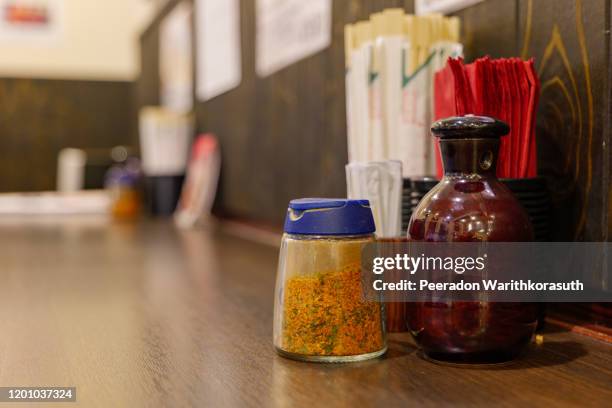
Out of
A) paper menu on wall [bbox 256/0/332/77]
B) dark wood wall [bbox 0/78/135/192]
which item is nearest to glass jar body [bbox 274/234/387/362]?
paper menu on wall [bbox 256/0/332/77]

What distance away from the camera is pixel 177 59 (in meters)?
3.66

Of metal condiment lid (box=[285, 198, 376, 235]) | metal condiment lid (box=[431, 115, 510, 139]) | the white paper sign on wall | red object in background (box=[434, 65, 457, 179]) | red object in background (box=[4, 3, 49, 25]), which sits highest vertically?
red object in background (box=[4, 3, 49, 25])

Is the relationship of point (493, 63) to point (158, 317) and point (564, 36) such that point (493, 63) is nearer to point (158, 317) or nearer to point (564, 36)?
point (564, 36)

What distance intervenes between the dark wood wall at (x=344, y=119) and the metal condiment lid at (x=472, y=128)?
0.26 meters

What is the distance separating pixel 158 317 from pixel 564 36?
2.54 feet

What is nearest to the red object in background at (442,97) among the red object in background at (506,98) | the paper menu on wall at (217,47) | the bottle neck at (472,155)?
the red object in background at (506,98)

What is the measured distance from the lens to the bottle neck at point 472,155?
2.55 ft

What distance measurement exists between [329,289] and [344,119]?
3.50 feet

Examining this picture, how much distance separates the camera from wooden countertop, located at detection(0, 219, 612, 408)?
2.31 ft

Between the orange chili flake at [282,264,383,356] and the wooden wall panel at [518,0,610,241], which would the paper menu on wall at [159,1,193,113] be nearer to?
the wooden wall panel at [518,0,610,241]

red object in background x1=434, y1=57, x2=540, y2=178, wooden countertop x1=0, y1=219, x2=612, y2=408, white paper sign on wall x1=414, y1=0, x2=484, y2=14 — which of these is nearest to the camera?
wooden countertop x1=0, y1=219, x2=612, y2=408

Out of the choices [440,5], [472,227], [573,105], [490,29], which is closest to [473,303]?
[472,227]

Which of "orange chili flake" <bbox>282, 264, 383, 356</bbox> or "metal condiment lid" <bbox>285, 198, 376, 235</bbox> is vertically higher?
"metal condiment lid" <bbox>285, 198, 376, 235</bbox>

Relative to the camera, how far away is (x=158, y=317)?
1.15 m
